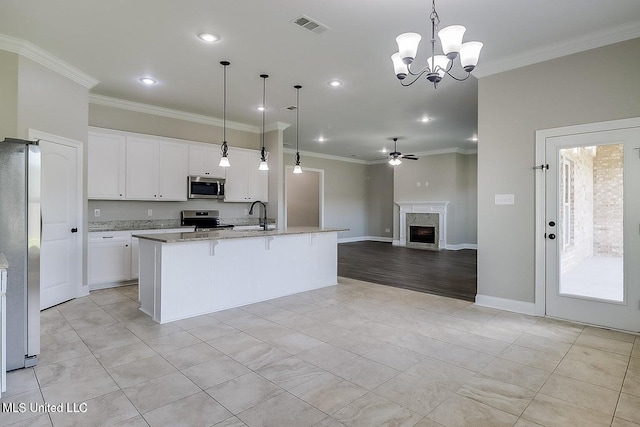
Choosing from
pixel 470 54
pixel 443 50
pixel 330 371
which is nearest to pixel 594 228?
pixel 470 54

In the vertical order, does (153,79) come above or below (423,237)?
above

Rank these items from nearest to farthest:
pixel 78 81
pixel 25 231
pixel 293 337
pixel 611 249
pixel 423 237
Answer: pixel 25 231
pixel 293 337
pixel 611 249
pixel 78 81
pixel 423 237

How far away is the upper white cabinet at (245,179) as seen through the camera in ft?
21.4

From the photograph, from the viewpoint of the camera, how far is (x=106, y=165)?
5086 mm

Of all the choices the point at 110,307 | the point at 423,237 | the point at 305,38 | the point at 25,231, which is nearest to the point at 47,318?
the point at 110,307

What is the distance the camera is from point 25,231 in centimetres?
254

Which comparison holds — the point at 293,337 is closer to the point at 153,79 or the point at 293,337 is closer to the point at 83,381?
the point at 83,381

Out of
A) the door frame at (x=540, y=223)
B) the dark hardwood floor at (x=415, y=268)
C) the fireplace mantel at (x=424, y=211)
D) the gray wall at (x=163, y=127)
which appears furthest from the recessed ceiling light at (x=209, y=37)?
the fireplace mantel at (x=424, y=211)

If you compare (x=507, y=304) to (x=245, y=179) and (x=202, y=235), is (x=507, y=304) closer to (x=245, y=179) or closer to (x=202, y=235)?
(x=202, y=235)

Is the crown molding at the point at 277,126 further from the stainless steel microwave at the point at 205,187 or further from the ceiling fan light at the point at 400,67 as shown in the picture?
the ceiling fan light at the point at 400,67

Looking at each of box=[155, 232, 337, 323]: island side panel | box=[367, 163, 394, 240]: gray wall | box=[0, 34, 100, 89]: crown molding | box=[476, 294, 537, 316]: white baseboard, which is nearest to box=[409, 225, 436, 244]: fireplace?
box=[367, 163, 394, 240]: gray wall

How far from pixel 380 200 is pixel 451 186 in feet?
8.98

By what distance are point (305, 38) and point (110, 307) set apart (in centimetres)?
376

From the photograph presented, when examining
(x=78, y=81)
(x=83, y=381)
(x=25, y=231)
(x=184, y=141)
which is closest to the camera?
(x=83, y=381)
